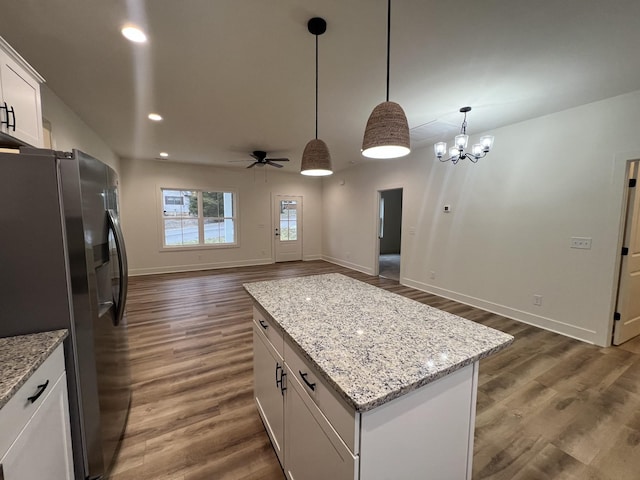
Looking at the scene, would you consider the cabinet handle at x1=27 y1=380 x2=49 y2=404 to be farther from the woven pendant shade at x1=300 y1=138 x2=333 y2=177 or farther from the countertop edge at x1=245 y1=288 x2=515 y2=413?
the woven pendant shade at x1=300 y1=138 x2=333 y2=177

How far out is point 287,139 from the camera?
4309 mm

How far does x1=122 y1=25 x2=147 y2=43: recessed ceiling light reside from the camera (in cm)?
177

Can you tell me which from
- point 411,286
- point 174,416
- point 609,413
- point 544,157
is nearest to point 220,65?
point 174,416

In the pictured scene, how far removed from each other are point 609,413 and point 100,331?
336 cm

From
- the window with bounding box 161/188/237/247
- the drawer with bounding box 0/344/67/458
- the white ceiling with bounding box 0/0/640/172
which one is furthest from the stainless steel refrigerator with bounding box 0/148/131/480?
the window with bounding box 161/188/237/247

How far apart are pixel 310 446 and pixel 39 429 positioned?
1.03m

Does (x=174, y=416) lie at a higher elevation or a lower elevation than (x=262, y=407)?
lower

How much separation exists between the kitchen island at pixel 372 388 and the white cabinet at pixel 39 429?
914 mm

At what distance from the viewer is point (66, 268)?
1184 mm

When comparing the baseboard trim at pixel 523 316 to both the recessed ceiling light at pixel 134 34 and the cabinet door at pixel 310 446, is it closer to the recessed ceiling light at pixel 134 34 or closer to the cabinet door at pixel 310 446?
the cabinet door at pixel 310 446

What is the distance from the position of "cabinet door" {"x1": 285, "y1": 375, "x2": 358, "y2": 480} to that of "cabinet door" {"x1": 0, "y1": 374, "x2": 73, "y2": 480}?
3.06 feet

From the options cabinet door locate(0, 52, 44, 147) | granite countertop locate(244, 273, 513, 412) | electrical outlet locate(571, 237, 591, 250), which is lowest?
granite countertop locate(244, 273, 513, 412)

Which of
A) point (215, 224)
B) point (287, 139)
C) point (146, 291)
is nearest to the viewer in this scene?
point (287, 139)

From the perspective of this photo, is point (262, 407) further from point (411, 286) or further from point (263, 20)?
point (411, 286)
